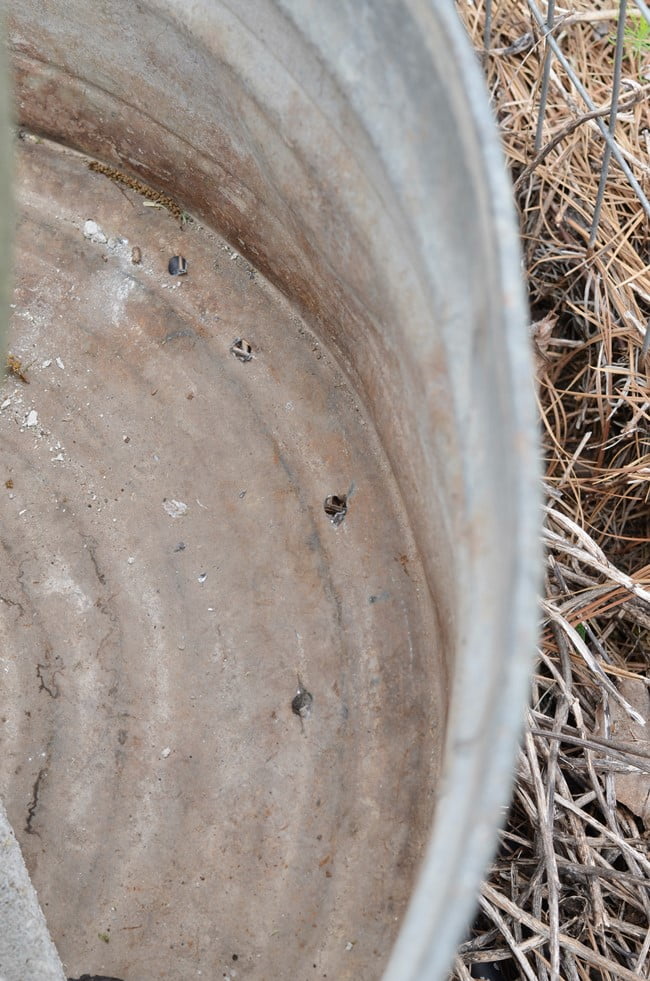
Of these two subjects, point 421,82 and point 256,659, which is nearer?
point 421,82

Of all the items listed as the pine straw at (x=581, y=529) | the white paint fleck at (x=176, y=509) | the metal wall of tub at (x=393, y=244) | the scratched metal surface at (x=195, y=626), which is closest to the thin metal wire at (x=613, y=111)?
the pine straw at (x=581, y=529)

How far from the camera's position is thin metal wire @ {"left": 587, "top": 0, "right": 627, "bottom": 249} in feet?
3.34

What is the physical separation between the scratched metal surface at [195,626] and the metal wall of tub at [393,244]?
2 cm

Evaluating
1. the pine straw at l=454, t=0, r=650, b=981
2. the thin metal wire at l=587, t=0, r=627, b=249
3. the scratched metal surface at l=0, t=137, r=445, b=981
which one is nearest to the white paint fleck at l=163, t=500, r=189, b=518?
the scratched metal surface at l=0, t=137, r=445, b=981

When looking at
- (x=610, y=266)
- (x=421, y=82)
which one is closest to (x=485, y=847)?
(x=421, y=82)

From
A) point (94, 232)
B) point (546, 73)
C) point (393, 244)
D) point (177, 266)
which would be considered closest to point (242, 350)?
point (177, 266)

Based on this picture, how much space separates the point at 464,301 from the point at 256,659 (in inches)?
24.9

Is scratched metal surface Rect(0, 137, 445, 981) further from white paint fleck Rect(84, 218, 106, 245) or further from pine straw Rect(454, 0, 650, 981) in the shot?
pine straw Rect(454, 0, 650, 981)

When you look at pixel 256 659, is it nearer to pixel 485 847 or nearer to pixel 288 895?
pixel 288 895

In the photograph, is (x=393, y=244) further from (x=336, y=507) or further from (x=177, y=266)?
(x=177, y=266)

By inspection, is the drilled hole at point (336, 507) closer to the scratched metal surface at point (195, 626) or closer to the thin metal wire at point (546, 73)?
the scratched metal surface at point (195, 626)

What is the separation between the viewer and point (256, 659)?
125 centimetres

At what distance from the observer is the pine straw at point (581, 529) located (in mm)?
1127

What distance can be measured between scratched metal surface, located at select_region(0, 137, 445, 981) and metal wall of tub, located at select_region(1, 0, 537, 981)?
2 cm
